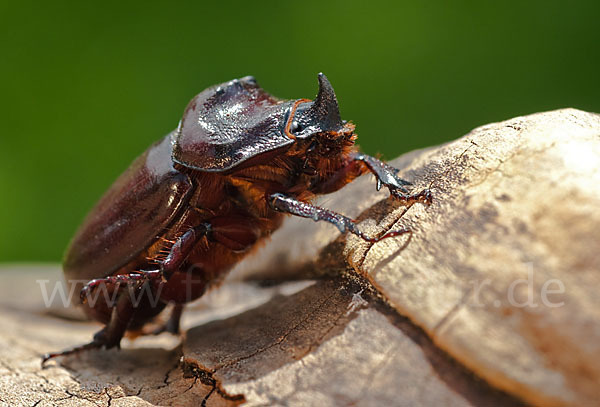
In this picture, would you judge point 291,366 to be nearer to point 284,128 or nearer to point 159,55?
point 284,128

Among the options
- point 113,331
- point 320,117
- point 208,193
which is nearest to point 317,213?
point 320,117

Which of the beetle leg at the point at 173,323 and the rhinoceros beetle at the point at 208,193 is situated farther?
the beetle leg at the point at 173,323

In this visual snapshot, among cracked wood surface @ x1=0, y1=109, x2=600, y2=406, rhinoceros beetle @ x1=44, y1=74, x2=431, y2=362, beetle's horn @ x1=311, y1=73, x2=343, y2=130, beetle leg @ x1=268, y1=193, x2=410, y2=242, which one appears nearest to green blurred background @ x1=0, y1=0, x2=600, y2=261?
rhinoceros beetle @ x1=44, y1=74, x2=431, y2=362

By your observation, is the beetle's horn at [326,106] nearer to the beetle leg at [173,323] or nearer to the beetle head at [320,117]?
the beetle head at [320,117]

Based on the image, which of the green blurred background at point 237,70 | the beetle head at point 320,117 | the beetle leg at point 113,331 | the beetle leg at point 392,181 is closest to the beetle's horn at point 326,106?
the beetle head at point 320,117

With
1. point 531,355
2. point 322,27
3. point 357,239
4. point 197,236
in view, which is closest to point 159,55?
point 322,27

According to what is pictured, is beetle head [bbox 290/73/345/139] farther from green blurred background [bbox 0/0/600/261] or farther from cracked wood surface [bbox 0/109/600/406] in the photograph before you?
green blurred background [bbox 0/0/600/261]
